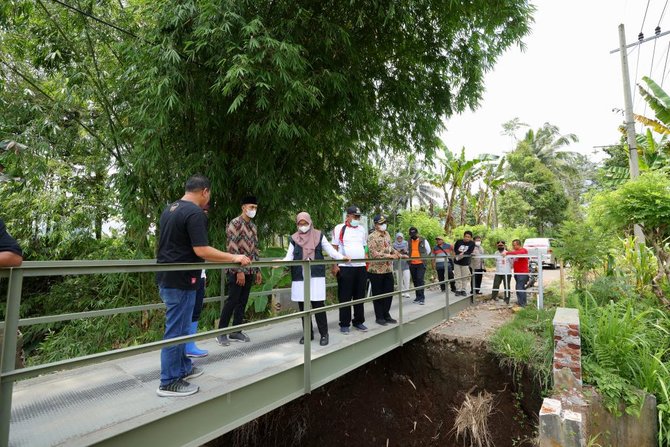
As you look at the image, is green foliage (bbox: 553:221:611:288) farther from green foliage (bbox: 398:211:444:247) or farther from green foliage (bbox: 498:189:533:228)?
green foliage (bbox: 498:189:533:228)

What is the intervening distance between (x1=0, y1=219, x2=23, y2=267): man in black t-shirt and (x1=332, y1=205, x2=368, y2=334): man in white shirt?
288 centimetres

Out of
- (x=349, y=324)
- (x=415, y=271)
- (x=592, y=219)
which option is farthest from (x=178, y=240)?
(x=592, y=219)

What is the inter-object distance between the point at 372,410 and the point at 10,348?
191 inches

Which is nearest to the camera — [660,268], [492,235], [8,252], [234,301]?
[8,252]

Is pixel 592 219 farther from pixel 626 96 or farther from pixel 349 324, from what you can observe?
pixel 349 324

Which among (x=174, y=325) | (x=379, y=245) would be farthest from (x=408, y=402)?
(x=174, y=325)

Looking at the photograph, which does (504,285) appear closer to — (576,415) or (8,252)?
(576,415)

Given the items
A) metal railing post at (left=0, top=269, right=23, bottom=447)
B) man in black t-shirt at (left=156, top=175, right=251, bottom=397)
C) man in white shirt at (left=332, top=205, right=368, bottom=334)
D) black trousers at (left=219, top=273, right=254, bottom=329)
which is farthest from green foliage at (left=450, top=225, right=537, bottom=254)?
metal railing post at (left=0, top=269, right=23, bottom=447)

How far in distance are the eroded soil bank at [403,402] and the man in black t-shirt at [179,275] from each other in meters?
3.31

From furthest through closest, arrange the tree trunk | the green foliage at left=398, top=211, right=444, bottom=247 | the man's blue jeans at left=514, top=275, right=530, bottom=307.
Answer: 1. the green foliage at left=398, top=211, right=444, bottom=247
2. the man's blue jeans at left=514, top=275, right=530, bottom=307
3. the tree trunk

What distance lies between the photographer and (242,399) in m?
2.68

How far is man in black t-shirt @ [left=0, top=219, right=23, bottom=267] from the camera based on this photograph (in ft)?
5.93

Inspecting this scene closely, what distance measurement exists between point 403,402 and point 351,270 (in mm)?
2432

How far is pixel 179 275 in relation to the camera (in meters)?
2.60
